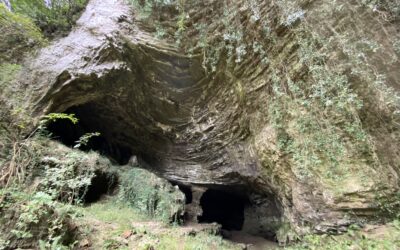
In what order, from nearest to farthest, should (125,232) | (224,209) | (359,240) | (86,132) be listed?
(359,240)
(125,232)
(86,132)
(224,209)

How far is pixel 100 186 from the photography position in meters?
5.76

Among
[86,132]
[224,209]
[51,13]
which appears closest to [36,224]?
[86,132]

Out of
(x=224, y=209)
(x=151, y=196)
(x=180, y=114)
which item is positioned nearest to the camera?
(x=151, y=196)

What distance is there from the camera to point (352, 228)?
3873 mm

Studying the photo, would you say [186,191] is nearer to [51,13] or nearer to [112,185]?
[112,185]

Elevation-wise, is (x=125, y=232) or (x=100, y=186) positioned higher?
(x=100, y=186)

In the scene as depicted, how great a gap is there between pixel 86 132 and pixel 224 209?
660 cm

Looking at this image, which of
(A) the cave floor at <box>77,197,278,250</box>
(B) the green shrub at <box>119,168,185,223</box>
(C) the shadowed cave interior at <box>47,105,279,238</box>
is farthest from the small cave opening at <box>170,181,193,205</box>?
Result: (A) the cave floor at <box>77,197,278,250</box>

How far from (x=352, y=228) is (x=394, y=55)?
275 centimetres

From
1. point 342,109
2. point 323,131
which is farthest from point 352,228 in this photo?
point 342,109

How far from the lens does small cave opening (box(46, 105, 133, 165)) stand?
275 inches

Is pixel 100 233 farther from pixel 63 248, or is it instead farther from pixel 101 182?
pixel 101 182

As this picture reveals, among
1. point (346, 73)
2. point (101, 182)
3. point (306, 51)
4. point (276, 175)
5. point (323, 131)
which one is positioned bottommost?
point (101, 182)

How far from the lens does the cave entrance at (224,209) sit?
→ 1010 cm
